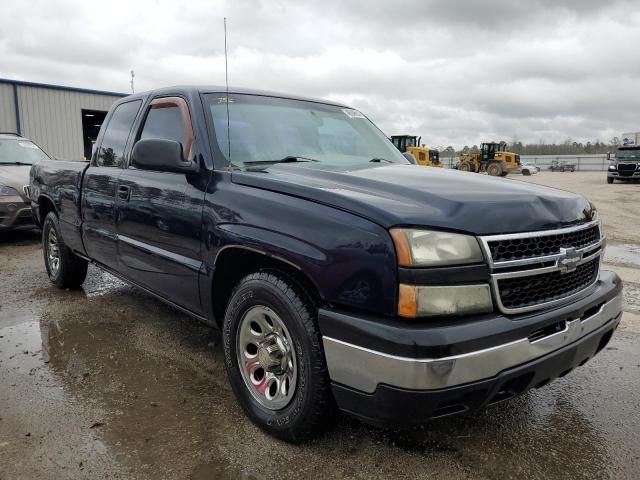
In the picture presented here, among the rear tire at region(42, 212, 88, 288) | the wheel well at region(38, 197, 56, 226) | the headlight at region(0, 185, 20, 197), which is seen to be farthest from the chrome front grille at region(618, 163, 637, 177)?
the wheel well at region(38, 197, 56, 226)

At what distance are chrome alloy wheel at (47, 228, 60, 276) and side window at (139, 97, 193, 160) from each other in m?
2.18

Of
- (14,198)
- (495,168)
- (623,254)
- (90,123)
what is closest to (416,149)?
(495,168)

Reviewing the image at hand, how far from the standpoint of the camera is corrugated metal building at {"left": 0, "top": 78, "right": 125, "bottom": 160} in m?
18.7

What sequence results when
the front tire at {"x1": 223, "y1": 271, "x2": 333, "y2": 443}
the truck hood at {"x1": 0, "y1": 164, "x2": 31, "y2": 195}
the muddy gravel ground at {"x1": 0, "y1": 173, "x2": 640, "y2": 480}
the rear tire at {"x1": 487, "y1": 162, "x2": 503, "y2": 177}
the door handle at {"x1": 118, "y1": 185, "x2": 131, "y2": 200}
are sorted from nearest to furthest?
1. the front tire at {"x1": 223, "y1": 271, "x2": 333, "y2": 443}
2. the muddy gravel ground at {"x1": 0, "y1": 173, "x2": 640, "y2": 480}
3. the door handle at {"x1": 118, "y1": 185, "x2": 131, "y2": 200}
4. the truck hood at {"x1": 0, "y1": 164, "x2": 31, "y2": 195}
5. the rear tire at {"x1": 487, "y1": 162, "x2": 503, "y2": 177}

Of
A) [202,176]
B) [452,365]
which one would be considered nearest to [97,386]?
[202,176]

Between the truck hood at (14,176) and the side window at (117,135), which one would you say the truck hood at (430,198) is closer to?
the side window at (117,135)

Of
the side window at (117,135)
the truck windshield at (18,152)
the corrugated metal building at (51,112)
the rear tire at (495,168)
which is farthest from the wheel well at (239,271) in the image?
the rear tire at (495,168)

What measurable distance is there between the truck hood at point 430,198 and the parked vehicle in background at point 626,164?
2710 centimetres

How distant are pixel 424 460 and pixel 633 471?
973mm

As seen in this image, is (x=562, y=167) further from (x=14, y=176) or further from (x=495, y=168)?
(x=14, y=176)

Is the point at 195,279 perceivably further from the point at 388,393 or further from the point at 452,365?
the point at 452,365

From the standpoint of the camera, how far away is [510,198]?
231 centimetres

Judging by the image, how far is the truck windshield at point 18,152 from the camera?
9.02m

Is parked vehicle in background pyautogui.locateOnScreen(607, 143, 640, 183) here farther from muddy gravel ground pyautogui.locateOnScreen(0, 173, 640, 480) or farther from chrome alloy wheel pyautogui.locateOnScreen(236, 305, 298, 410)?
chrome alloy wheel pyautogui.locateOnScreen(236, 305, 298, 410)
